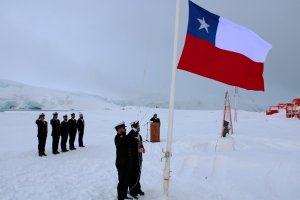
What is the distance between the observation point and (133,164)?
26.3 feet

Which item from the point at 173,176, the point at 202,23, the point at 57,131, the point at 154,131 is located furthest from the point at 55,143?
the point at 202,23

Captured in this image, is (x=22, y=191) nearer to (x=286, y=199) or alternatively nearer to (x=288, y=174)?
(x=286, y=199)

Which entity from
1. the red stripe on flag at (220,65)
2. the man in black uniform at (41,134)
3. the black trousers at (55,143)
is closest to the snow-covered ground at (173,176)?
the man in black uniform at (41,134)

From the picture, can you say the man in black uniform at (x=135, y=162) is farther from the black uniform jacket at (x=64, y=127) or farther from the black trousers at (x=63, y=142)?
the black uniform jacket at (x=64, y=127)

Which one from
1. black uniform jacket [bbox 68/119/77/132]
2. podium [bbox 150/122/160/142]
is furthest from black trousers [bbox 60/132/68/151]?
podium [bbox 150/122/160/142]

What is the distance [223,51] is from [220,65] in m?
0.36

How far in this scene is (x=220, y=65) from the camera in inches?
298

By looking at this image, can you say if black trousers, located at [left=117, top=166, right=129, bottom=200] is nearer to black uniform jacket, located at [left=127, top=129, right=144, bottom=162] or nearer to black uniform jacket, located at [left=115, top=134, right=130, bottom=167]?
black uniform jacket, located at [left=115, top=134, right=130, bottom=167]

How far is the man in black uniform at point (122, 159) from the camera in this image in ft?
24.3

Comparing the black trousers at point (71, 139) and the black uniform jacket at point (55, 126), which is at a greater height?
the black uniform jacket at point (55, 126)

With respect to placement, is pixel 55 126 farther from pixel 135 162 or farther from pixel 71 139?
pixel 135 162

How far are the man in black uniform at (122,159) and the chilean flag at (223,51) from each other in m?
2.00

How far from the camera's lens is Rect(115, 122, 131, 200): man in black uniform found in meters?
7.42

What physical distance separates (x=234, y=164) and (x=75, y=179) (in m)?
5.37
